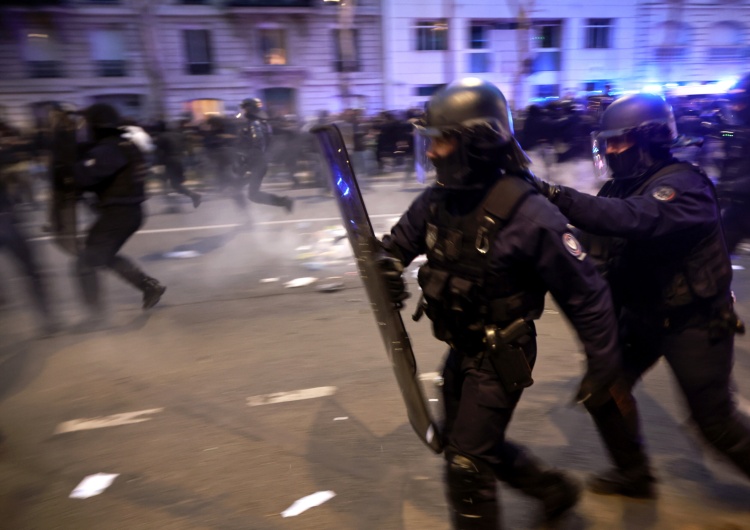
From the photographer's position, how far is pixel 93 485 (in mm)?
2984

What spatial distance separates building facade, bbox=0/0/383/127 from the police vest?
2464cm

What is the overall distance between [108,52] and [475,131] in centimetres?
2717

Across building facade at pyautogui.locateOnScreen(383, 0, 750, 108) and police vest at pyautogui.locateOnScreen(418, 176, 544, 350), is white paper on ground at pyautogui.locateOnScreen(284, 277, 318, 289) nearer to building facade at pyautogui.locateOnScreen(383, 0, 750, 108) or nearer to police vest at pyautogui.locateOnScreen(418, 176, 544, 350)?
police vest at pyautogui.locateOnScreen(418, 176, 544, 350)

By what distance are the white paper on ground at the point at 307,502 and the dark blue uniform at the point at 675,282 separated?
1.20 m

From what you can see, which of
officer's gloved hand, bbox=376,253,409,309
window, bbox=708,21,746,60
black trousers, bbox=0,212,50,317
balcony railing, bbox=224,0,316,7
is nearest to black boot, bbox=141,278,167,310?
black trousers, bbox=0,212,50,317

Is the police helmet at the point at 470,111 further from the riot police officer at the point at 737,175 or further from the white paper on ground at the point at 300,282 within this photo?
the white paper on ground at the point at 300,282

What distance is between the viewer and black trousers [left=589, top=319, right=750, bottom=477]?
94.1 inches

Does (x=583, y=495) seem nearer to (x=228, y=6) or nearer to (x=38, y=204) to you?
(x=38, y=204)

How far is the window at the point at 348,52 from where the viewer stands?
27.0 m

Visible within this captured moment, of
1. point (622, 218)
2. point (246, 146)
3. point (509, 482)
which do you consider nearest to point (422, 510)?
point (509, 482)

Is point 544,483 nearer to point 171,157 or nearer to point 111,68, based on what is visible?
point 171,157

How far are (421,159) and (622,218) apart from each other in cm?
72

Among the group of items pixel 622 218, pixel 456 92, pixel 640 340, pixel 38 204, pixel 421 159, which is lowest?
pixel 38 204

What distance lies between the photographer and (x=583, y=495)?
2.77 metres
